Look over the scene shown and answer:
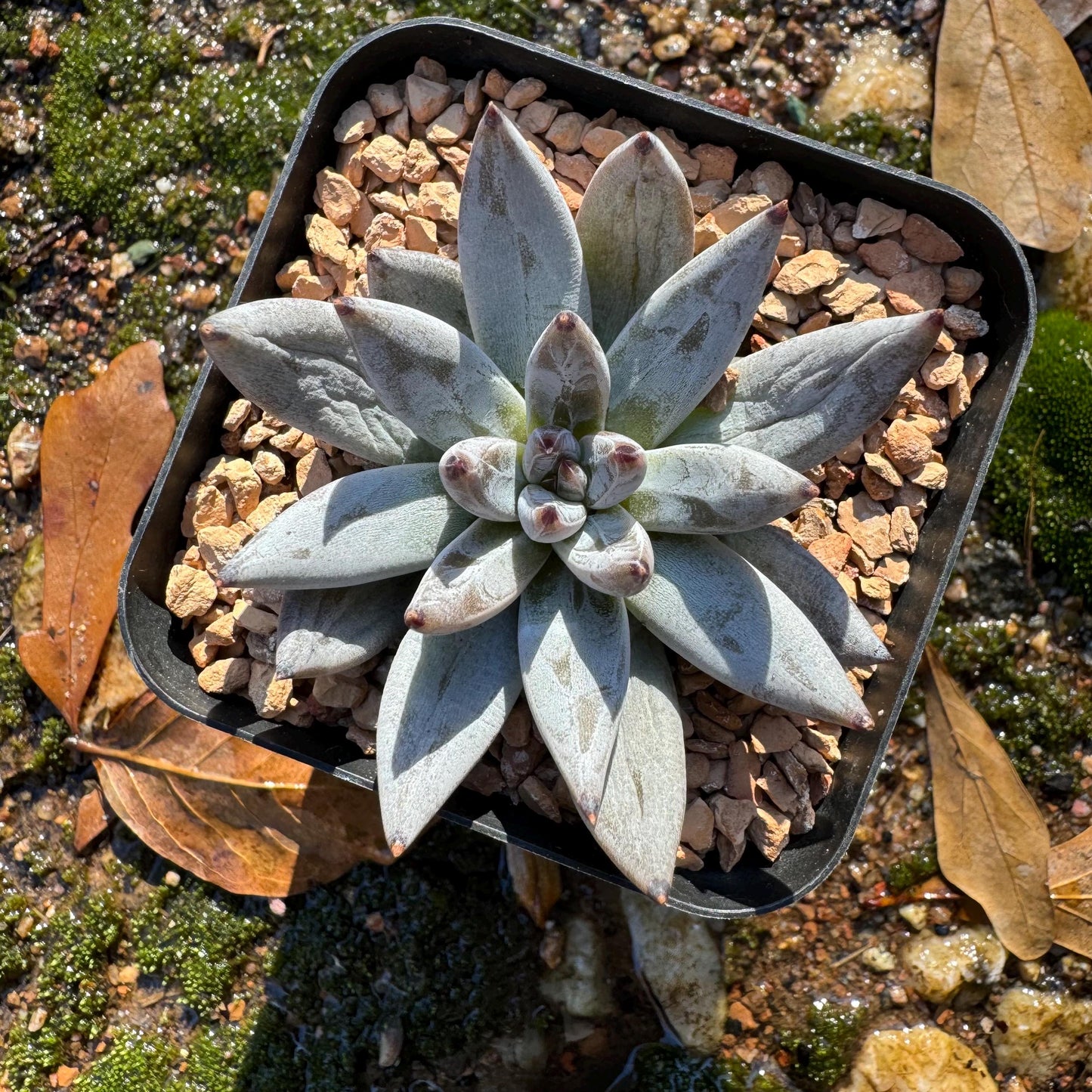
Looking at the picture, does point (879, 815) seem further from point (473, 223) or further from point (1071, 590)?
point (473, 223)

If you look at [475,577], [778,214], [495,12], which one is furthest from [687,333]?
[495,12]

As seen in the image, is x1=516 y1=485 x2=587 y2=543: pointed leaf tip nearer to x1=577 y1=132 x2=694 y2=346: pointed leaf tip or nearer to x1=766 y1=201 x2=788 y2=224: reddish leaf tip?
x1=577 y1=132 x2=694 y2=346: pointed leaf tip

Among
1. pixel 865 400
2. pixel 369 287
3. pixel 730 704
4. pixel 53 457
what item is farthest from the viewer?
pixel 53 457

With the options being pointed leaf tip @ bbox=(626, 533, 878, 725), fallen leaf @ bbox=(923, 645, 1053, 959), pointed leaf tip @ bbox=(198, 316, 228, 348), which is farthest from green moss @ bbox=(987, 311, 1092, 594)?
pointed leaf tip @ bbox=(198, 316, 228, 348)

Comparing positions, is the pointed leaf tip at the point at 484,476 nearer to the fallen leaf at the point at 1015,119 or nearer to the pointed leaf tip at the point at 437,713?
the pointed leaf tip at the point at 437,713

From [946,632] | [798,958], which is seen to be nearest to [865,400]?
[946,632]

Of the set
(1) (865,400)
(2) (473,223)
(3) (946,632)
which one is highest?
(2) (473,223)

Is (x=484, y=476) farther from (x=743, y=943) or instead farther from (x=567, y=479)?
(x=743, y=943)
